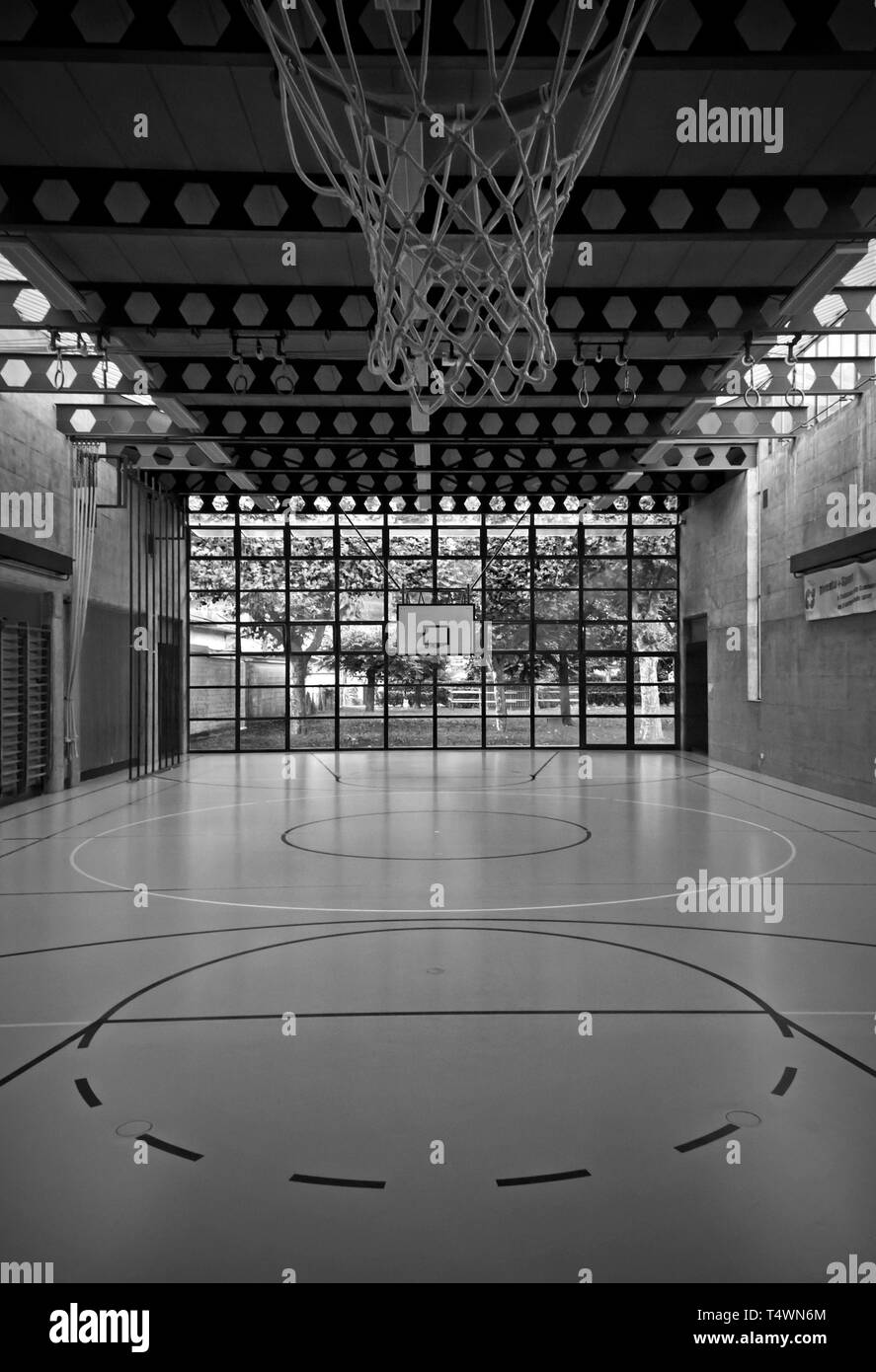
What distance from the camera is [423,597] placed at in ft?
78.5

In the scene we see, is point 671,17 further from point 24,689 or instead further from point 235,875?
point 24,689

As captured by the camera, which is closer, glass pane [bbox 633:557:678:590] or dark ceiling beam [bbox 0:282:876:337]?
dark ceiling beam [bbox 0:282:876:337]

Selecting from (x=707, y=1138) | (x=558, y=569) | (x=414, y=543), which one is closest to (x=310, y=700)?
(x=414, y=543)

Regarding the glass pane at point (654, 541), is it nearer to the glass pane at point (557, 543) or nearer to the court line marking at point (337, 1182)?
the glass pane at point (557, 543)

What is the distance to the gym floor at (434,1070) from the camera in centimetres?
303

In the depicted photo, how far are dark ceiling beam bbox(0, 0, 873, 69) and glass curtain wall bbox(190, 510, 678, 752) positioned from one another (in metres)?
18.3

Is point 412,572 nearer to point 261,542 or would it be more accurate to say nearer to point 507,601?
point 507,601

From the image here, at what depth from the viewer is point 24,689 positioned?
14.4 meters

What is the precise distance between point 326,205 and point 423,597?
54.4ft

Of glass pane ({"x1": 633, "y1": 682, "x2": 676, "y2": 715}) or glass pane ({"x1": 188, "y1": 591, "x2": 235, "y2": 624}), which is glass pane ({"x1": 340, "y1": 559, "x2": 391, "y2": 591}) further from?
glass pane ({"x1": 633, "y1": 682, "x2": 676, "y2": 715})

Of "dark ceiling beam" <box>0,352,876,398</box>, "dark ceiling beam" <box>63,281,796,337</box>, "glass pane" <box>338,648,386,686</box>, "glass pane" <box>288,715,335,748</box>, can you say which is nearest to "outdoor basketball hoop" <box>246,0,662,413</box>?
"dark ceiling beam" <box>63,281,796,337</box>

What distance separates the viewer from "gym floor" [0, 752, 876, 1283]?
3.03 m

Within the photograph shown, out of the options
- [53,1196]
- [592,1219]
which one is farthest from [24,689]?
[592,1219]
